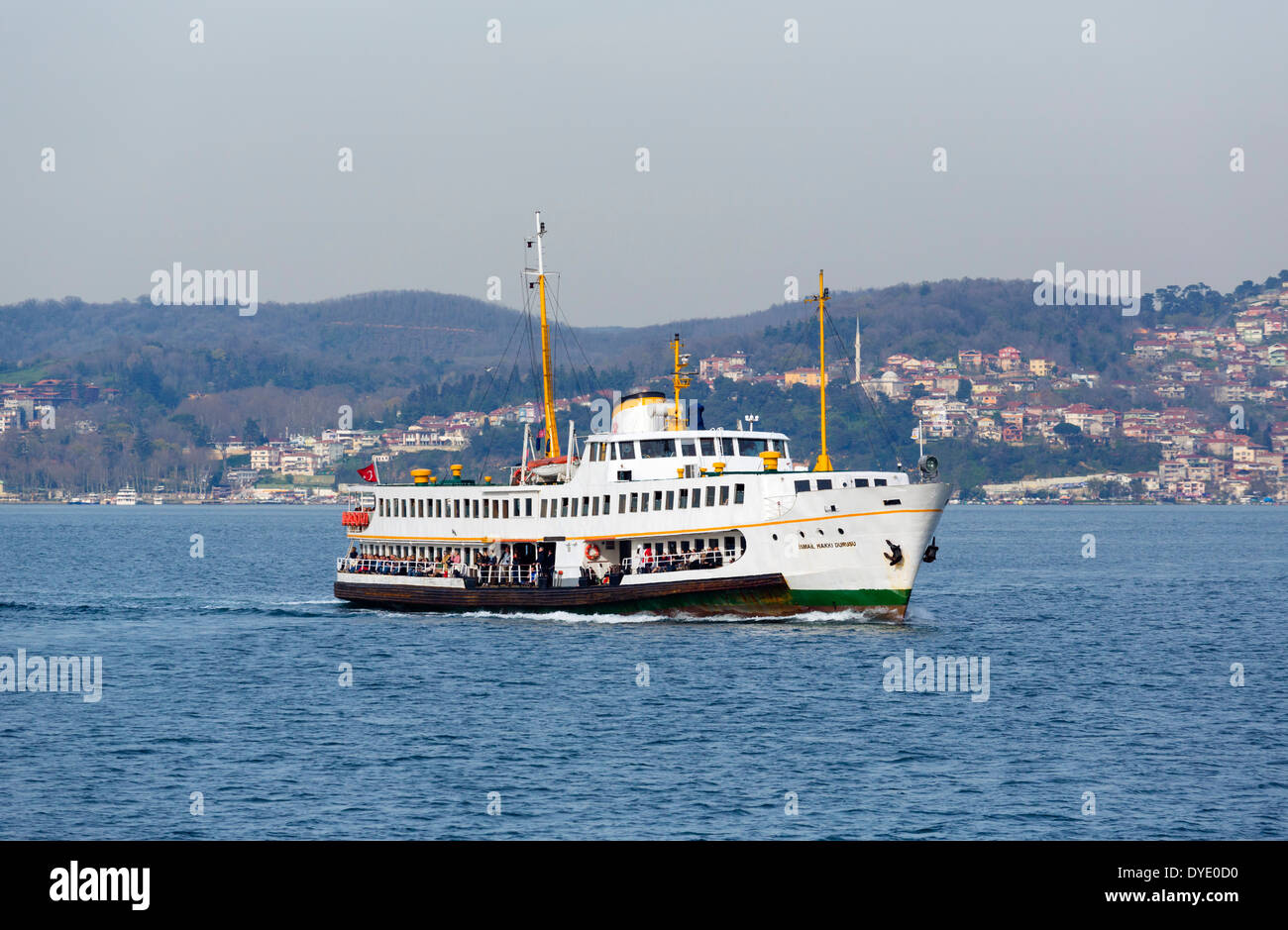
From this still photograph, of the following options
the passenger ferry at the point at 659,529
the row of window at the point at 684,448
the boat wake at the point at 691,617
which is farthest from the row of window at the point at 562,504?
the boat wake at the point at 691,617

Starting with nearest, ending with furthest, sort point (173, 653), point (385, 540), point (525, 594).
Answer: point (173, 653) < point (525, 594) < point (385, 540)

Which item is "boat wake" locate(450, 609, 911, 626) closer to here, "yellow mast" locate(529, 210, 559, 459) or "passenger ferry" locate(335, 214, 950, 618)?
"passenger ferry" locate(335, 214, 950, 618)

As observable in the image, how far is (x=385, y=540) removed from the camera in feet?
213

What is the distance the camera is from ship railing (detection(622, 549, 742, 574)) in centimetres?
5256

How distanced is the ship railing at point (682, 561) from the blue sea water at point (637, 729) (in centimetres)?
220

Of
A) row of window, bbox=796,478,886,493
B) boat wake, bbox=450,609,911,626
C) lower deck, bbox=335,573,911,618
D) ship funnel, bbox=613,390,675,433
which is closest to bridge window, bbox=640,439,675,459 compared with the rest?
ship funnel, bbox=613,390,675,433

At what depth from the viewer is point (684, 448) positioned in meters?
55.2

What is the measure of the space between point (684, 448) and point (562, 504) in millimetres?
5650

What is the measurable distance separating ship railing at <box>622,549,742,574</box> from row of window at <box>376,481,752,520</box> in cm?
185

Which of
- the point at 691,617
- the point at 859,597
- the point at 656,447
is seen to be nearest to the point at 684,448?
the point at 656,447

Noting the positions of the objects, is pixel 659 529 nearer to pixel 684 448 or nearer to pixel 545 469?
pixel 684 448
